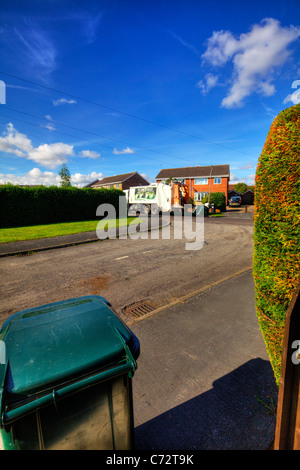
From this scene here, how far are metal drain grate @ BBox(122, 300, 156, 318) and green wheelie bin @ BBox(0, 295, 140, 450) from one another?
112 inches

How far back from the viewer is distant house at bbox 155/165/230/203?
136 ft

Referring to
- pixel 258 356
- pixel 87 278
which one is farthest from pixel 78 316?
pixel 87 278

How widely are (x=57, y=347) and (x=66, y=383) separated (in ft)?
0.76

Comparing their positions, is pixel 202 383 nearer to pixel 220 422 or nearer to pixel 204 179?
pixel 220 422

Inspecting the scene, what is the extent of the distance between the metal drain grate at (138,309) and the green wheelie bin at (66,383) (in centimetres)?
285

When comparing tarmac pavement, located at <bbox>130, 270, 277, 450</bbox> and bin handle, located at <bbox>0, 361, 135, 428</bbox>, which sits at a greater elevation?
bin handle, located at <bbox>0, 361, 135, 428</bbox>

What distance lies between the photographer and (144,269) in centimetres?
731

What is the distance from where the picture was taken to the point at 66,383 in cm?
131

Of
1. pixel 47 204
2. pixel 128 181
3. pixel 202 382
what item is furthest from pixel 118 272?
pixel 128 181

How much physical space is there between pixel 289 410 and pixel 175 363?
1.63m

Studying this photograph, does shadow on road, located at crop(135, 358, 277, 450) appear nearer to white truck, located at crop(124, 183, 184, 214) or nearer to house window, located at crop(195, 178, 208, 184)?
white truck, located at crop(124, 183, 184, 214)

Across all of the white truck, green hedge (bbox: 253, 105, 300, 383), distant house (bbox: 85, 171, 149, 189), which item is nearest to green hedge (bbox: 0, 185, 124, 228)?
the white truck

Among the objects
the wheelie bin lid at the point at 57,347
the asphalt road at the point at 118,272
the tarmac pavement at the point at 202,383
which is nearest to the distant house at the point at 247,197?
the asphalt road at the point at 118,272
